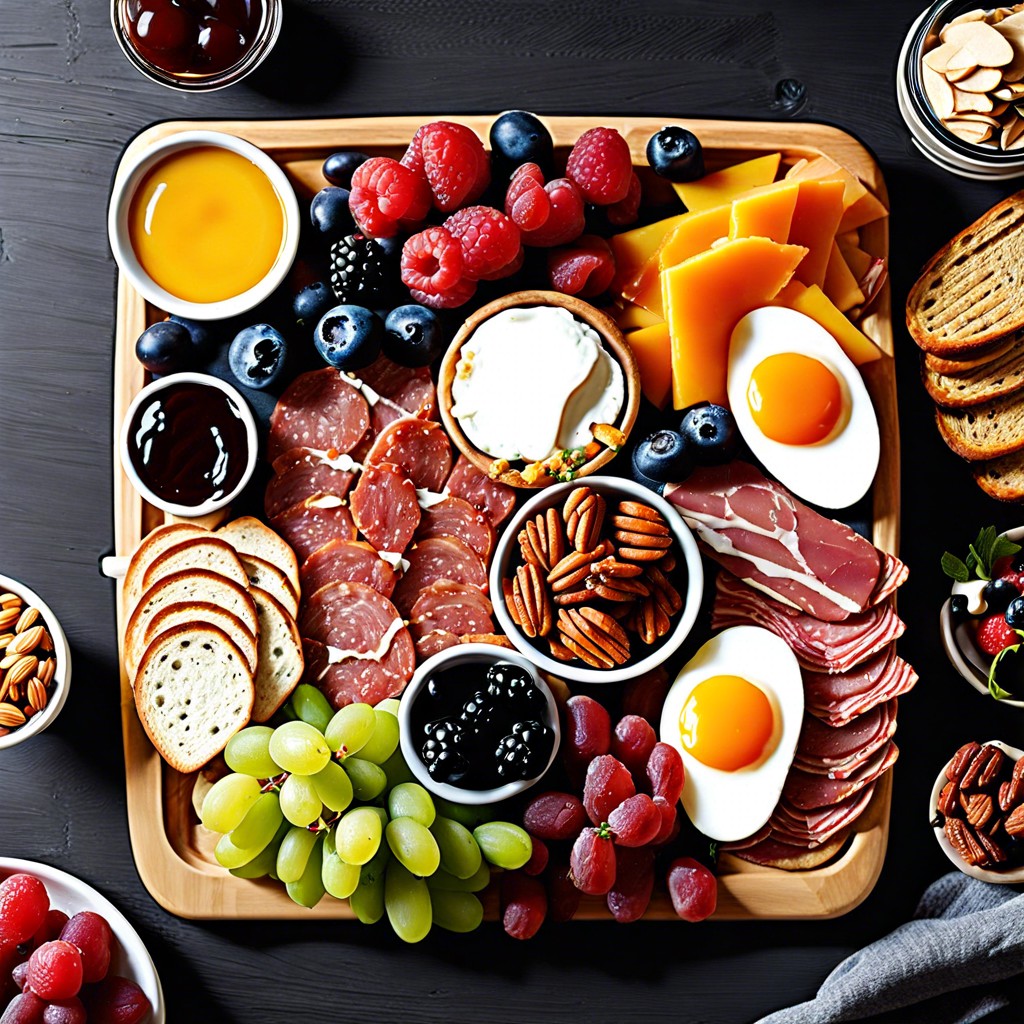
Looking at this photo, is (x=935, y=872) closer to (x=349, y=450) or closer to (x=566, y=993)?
(x=566, y=993)

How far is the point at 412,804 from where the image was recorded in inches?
62.2

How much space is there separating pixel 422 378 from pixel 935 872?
1.29 metres

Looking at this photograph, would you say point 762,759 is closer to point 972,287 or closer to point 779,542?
point 779,542

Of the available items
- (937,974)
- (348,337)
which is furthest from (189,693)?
(937,974)

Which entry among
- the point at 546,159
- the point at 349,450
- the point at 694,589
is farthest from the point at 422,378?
the point at 694,589

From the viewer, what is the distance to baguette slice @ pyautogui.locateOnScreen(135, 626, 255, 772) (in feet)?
5.52

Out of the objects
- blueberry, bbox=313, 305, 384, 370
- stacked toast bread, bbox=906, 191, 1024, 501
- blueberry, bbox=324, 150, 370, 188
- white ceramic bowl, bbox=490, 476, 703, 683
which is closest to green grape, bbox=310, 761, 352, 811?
white ceramic bowl, bbox=490, 476, 703, 683

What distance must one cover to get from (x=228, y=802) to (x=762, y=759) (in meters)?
0.87

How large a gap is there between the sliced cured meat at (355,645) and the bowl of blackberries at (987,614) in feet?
3.14

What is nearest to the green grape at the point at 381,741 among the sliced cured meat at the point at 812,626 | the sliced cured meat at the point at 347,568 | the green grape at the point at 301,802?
the green grape at the point at 301,802

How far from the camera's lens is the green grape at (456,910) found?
165 centimetres

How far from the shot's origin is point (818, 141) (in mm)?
1788

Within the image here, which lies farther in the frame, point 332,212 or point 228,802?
point 332,212

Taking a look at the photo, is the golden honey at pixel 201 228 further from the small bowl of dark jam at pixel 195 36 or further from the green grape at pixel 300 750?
the green grape at pixel 300 750
